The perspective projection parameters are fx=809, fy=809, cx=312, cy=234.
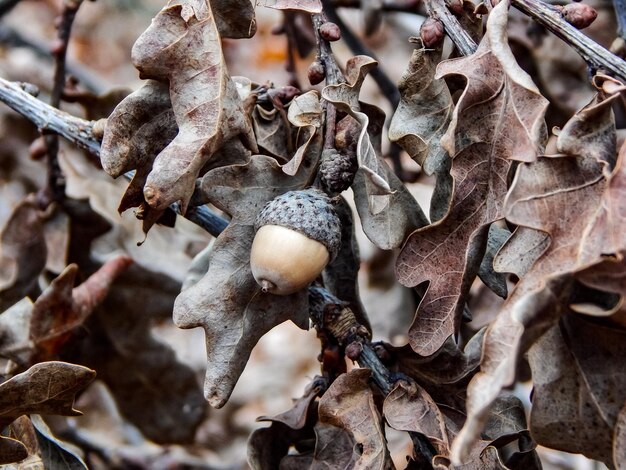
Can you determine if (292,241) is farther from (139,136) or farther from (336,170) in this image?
(139,136)

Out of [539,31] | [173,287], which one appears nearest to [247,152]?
[173,287]

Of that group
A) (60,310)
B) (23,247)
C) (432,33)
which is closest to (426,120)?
(432,33)

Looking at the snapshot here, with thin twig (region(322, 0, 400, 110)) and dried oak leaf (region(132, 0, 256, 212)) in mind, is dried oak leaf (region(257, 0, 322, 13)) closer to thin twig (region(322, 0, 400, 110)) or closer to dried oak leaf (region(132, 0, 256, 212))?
dried oak leaf (region(132, 0, 256, 212))

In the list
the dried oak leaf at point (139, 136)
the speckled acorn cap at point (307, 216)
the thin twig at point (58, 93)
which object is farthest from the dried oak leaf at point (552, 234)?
the thin twig at point (58, 93)

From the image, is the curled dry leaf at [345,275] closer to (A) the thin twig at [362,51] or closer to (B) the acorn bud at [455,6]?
(B) the acorn bud at [455,6]

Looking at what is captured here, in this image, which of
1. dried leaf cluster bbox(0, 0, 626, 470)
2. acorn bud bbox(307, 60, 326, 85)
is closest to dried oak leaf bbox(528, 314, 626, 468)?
dried leaf cluster bbox(0, 0, 626, 470)

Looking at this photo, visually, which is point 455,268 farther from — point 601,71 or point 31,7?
point 31,7
